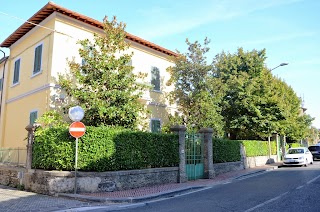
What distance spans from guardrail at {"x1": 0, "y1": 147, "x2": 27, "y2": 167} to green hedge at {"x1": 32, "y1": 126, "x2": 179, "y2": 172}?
1.95 metres

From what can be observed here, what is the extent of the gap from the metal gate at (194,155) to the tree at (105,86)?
3.27m

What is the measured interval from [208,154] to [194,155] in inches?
41.6

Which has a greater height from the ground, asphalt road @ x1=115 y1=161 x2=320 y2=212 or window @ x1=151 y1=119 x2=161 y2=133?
window @ x1=151 y1=119 x2=161 y2=133

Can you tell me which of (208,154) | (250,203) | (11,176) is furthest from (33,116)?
(250,203)

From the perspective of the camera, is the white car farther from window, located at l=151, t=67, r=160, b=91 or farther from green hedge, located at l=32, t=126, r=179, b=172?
green hedge, located at l=32, t=126, r=179, b=172

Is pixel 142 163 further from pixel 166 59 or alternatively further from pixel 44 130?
pixel 166 59

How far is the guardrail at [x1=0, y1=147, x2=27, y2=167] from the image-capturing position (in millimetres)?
13538

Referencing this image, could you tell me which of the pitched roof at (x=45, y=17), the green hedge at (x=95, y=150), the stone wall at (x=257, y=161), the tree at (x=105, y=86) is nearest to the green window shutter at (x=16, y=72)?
the pitched roof at (x=45, y=17)

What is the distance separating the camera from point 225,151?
62.2 ft

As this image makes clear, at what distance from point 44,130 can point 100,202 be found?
4.19 meters

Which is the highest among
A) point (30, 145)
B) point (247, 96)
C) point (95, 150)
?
point (247, 96)

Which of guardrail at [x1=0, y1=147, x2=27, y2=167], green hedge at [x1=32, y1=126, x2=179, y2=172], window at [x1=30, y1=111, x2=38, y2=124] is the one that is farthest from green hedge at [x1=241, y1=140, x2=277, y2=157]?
guardrail at [x1=0, y1=147, x2=27, y2=167]

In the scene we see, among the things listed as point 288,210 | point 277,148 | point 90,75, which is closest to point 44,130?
point 90,75

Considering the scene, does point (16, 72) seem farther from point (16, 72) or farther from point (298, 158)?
point (298, 158)
